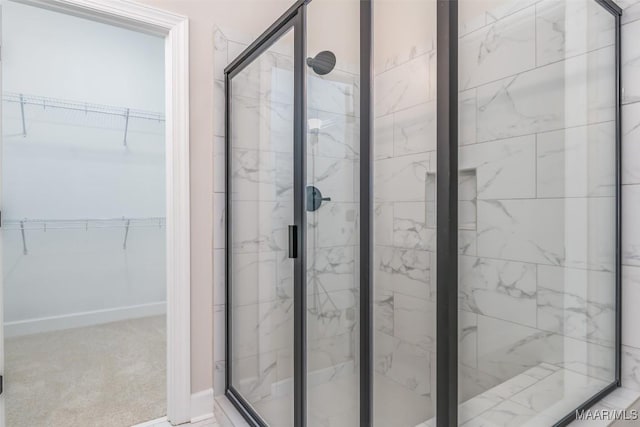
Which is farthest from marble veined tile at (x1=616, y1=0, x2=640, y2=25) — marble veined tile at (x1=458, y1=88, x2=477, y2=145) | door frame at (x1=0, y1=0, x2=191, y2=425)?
door frame at (x1=0, y1=0, x2=191, y2=425)

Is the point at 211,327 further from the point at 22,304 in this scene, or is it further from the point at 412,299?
the point at 22,304

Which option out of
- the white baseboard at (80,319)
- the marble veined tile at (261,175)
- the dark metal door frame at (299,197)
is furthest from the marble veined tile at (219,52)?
the white baseboard at (80,319)

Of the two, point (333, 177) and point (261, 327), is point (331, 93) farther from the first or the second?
point (261, 327)

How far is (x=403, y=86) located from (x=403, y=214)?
0.53 meters

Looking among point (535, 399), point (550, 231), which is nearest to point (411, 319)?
point (535, 399)

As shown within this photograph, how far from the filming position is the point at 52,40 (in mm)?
3041

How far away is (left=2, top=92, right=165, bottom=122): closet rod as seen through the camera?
2914 millimetres

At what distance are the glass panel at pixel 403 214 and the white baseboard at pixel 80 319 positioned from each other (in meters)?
3.02

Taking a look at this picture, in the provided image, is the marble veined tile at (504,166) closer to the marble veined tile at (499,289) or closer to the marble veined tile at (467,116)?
the marble veined tile at (467,116)

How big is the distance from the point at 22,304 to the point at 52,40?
2.30 meters

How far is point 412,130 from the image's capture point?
4.04 feet

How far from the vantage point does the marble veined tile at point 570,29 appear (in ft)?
3.79

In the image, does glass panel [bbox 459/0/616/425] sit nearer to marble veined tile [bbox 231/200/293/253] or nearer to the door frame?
marble veined tile [bbox 231/200/293/253]

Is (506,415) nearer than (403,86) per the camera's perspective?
Yes
